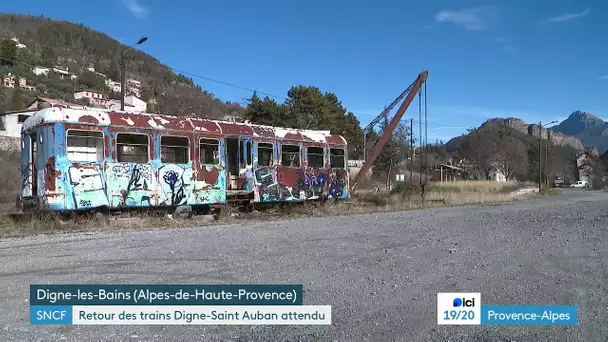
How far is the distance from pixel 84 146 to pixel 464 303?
1058cm

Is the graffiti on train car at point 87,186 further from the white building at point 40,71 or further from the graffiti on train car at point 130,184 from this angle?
the white building at point 40,71

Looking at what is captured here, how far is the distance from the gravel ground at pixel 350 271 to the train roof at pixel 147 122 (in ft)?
10.4

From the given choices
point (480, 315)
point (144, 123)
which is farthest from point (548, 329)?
point (144, 123)

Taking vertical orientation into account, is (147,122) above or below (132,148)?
above

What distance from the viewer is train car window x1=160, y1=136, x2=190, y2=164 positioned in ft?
45.8

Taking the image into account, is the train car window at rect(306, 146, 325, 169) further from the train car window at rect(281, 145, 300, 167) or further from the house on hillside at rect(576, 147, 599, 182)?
the house on hillside at rect(576, 147, 599, 182)

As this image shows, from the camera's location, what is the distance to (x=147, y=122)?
13.6m

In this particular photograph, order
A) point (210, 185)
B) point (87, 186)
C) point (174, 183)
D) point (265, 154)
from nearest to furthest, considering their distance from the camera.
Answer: point (87, 186)
point (174, 183)
point (210, 185)
point (265, 154)

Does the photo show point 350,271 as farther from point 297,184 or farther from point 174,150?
point 297,184

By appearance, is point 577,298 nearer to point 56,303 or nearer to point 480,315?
point 480,315

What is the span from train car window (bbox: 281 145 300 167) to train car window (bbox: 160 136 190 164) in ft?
12.7

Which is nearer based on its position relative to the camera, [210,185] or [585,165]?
[210,185]

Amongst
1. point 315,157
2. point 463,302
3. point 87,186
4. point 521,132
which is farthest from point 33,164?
point 521,132

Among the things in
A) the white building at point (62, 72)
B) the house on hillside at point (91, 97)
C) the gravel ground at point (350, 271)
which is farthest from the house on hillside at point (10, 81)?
the gravel ground at point (350, 271)
